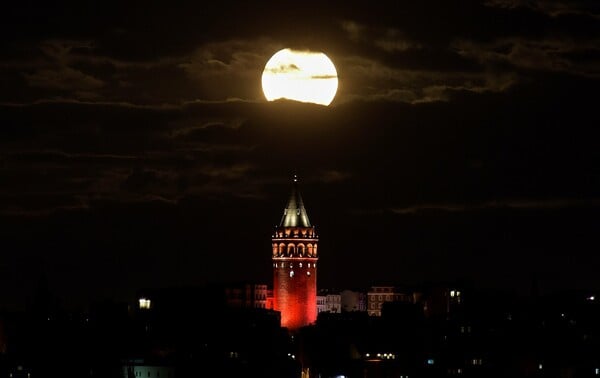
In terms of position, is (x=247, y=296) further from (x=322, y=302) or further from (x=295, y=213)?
(x=322, y=302)

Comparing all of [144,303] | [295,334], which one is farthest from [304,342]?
[144,303]

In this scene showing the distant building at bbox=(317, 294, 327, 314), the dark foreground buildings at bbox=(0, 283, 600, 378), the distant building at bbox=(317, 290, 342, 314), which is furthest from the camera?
the distant building at bbox=(317, 290, 342, 314)

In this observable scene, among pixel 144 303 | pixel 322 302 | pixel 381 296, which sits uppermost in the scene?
pixel 322 302

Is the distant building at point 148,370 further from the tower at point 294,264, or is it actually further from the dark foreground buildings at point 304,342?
the tower at point 294,264

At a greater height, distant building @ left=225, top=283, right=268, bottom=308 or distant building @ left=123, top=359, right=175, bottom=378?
distant building @ left=225, top=283, right=268, bottom=308

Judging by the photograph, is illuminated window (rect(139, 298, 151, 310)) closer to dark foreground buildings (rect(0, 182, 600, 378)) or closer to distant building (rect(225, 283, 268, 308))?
dark foreground buildings (rect(0, 182, 600, 378))

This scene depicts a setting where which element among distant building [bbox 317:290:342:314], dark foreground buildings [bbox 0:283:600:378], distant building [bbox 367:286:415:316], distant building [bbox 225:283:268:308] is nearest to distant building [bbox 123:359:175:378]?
dark foreground buildings [bbox 0:283:600:378]

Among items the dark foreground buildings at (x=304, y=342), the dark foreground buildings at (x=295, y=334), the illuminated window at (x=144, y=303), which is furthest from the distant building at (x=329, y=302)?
the dark foreground buildings at (x=304, y=342)

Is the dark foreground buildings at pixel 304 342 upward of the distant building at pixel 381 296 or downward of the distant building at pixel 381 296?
downward
